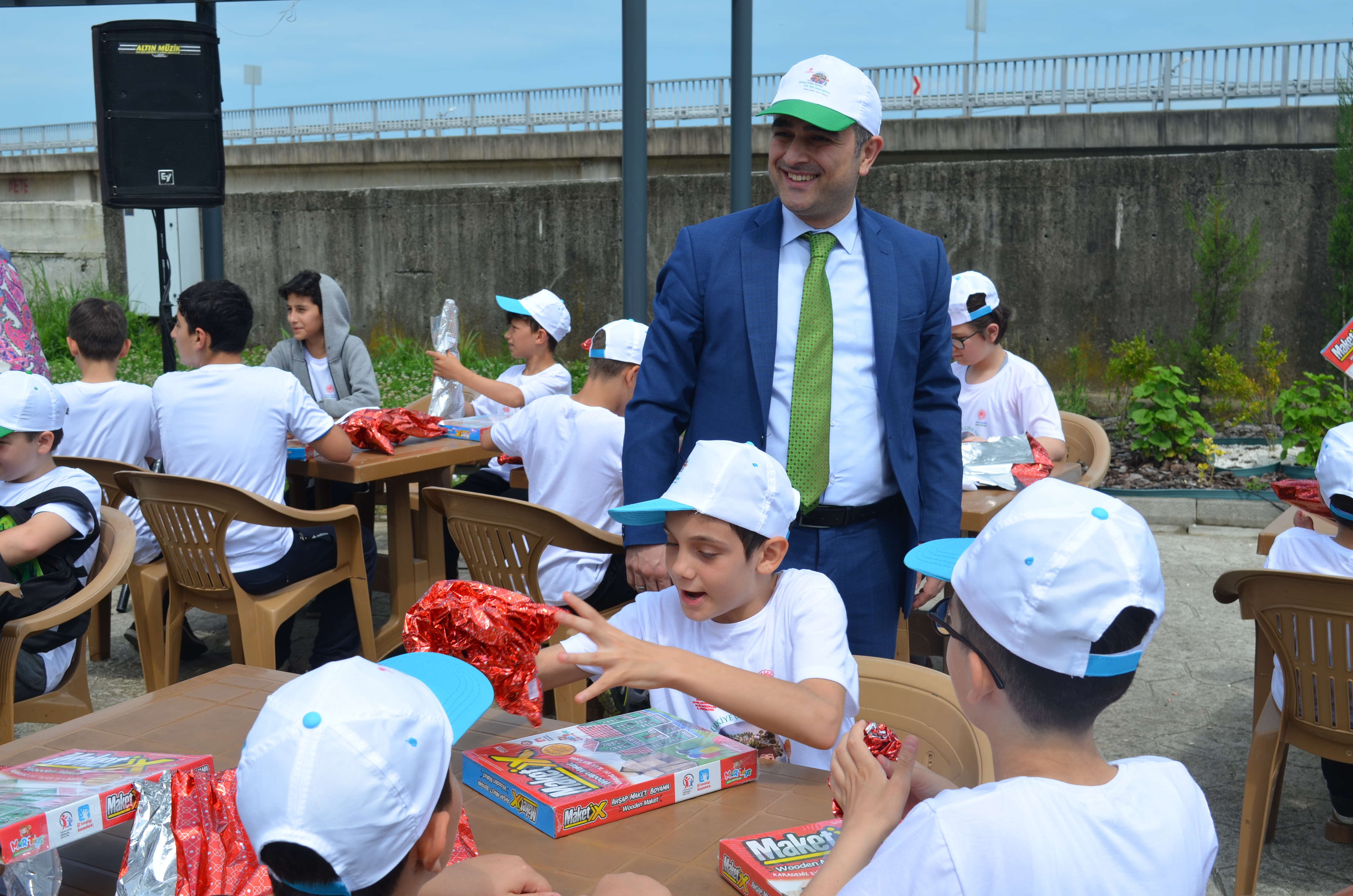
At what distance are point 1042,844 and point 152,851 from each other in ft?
3.53

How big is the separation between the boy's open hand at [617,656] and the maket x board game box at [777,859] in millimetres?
318

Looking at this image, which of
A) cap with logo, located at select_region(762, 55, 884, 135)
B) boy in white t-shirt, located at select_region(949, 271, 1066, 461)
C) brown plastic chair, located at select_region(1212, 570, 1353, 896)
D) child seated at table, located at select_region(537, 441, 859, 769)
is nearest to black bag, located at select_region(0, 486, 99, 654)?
child seated at table, located at select_region(537, 441, 859, 769)

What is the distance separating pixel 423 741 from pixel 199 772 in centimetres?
55

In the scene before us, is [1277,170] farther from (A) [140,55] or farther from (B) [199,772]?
(B) [199,772]

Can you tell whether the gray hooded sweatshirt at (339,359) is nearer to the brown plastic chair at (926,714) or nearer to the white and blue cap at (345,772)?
the brown plastic chair at (926,714)

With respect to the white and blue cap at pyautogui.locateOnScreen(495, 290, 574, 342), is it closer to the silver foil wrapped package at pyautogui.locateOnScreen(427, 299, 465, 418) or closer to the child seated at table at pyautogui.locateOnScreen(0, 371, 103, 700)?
the silver foil wrapped package at pyautogui.locateOnScreen(427, 299, 465, 418)

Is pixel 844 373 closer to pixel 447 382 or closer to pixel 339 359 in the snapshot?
pixel 447 382

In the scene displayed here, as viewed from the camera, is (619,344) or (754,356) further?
(619,344)

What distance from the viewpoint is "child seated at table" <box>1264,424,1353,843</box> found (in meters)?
2.79

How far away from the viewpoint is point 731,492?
2.17 meters

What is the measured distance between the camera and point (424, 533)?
4.94 meters

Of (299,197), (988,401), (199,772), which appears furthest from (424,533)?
(299,197)

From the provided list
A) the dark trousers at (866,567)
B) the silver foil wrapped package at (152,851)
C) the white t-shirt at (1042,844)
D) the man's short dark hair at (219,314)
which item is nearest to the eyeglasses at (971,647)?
the white t-shirt at (1042,844)

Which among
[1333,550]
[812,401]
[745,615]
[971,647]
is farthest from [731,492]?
[1333,550]
